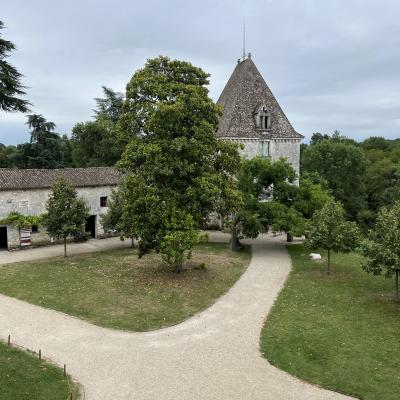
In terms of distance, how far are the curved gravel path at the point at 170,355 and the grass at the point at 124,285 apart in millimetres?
877

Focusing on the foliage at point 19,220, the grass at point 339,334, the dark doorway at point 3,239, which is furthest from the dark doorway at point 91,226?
the grass at point 339,334

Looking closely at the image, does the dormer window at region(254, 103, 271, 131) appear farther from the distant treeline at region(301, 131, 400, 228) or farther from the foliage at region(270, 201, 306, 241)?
the distant treeline at region(301, 131, 400, 228)

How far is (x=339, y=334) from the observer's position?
1722 cm

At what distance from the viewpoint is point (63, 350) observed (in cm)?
1566

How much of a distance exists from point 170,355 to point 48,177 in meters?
25.2

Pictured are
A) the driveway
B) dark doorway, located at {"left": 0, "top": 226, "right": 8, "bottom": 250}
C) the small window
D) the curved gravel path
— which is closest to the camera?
the curved gravel path

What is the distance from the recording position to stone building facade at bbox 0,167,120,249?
33.7 m

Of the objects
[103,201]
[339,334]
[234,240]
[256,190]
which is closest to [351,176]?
[256,190]

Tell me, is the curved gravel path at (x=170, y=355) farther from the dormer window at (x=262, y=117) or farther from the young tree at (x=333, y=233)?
the dormer window at (x=262, y=117)

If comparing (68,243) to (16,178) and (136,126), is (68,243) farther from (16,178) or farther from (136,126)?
(136,126)

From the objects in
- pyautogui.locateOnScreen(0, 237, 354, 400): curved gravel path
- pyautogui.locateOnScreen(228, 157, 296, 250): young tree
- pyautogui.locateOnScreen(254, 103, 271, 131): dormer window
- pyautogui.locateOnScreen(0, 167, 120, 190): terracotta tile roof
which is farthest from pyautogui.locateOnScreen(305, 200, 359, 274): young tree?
pyautogui.locateOnScreen(254, 103, 271, 131): dormer window

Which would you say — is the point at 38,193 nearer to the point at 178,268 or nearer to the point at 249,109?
the point at 178,268

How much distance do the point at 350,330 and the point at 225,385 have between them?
6.88m

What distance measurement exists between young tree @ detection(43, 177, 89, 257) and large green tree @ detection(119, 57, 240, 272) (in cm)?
714
